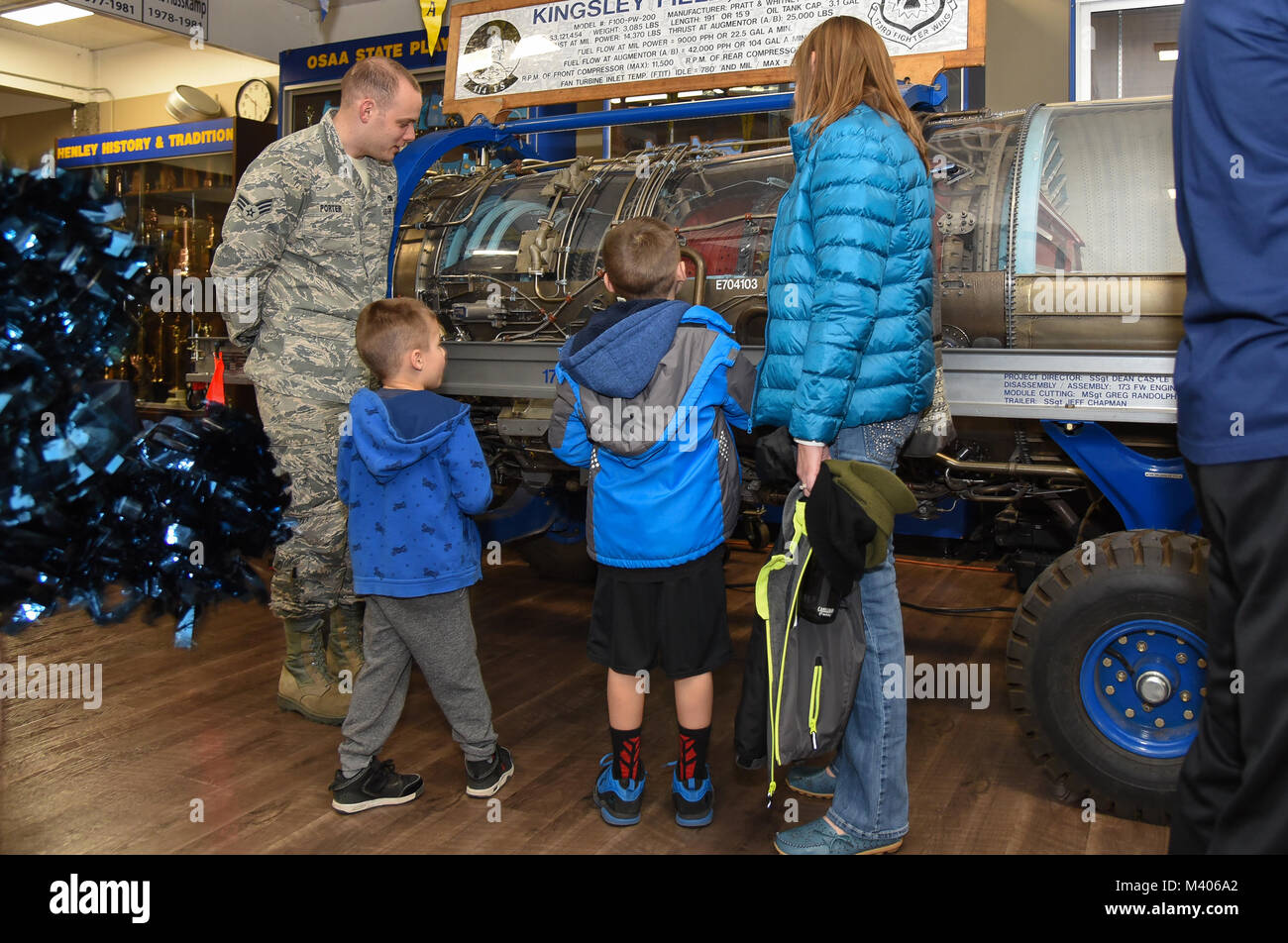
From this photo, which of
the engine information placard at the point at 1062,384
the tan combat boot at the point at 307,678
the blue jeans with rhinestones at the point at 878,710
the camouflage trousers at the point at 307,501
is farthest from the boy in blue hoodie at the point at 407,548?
the engine information placard at the point at 1062,384

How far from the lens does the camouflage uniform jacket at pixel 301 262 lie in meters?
3.45

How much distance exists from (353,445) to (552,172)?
2.12m

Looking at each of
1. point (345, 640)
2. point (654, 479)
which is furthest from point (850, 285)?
point (345, 640)

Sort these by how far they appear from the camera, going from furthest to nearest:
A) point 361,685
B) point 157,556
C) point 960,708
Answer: point 960,708, point 361,685, point 157,556

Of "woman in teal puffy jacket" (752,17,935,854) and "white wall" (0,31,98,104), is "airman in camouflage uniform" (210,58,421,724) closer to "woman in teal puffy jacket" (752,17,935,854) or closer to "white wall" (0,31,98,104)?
"woman in teal puffy jacket" (752,17,935,854)

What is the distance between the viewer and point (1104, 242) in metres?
3.13

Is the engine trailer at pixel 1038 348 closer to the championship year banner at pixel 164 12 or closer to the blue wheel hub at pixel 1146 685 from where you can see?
the blue wheel hub at pixel 1146 685

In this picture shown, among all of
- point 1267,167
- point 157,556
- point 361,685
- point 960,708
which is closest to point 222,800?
point 361,685

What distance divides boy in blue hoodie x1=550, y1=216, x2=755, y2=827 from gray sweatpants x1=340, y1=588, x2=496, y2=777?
40 centimetres

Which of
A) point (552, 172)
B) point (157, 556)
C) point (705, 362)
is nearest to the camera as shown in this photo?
point (157, 556)

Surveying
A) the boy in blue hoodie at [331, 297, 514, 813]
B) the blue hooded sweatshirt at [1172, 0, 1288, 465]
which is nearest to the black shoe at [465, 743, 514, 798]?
the boy in blue hoodie at [331, 297, 514, 813]

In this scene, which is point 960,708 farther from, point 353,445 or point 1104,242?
point 353,445

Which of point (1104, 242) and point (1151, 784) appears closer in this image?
point (1151, 784)

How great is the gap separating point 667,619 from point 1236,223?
166 centimetres
